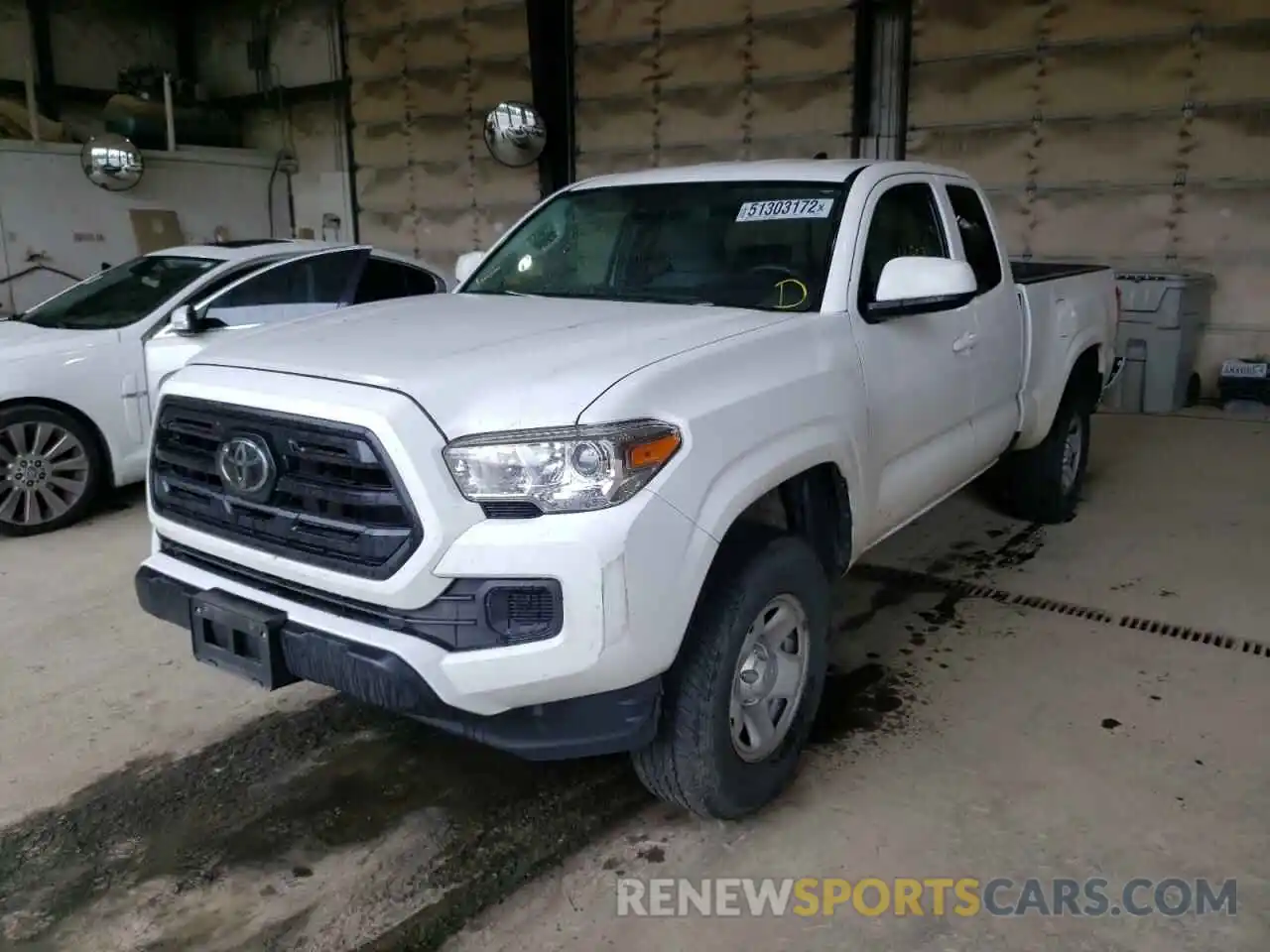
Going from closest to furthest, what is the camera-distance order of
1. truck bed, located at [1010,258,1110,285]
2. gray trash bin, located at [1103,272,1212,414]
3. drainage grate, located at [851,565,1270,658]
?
drainage grate, located at [851,565,1270,658] < truck bed, located at [1010,258,1110,285] < gray trash bin, located at [1103,272,1212,414]

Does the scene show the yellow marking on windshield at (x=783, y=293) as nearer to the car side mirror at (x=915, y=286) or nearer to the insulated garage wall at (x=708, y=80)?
the car side mirror at (x=915, y=286)

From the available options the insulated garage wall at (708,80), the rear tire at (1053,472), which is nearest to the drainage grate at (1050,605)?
the rear tire at (1053,472)

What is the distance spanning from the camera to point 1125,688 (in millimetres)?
3449

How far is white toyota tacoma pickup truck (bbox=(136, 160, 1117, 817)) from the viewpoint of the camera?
2.12m

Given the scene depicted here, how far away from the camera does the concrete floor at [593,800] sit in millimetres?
2334

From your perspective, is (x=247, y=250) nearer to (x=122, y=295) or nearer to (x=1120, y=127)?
(x=122, y=295)

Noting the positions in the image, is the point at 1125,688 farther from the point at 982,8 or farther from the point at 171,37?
the point at 171,37

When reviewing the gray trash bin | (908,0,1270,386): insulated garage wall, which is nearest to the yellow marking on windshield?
the gray trash bin

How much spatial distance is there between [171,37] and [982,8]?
1196cm

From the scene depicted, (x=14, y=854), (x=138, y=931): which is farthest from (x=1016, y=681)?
(x=14, y=854)

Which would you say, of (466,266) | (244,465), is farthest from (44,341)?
(244,465)

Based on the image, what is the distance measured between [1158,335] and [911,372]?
6.39 meters

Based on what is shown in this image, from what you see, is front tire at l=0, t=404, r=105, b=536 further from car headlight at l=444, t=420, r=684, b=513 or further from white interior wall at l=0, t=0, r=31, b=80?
white interior wall at l=0, t=0, r=31, b=80

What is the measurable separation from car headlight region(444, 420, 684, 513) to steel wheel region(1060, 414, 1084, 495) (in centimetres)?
377
